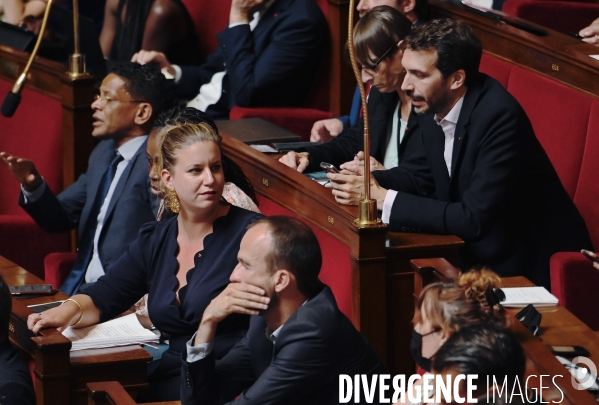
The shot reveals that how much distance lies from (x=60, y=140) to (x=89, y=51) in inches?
12.5

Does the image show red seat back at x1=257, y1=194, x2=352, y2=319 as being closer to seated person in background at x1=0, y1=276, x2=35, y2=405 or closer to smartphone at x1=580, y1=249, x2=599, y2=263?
smartphone at x1=580, y1=249, x2=599, y2=263

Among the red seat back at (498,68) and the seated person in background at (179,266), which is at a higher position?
the red seat back at (498,68)

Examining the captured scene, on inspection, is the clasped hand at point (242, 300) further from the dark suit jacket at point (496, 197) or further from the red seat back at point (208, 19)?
the red seat back at point (208, 19)

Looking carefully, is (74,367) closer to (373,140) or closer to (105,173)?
(105,173)

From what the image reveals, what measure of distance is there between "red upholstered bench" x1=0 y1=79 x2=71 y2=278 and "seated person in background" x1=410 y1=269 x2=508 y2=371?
179cm

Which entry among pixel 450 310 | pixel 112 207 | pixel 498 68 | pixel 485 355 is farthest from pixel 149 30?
pixel 485 355

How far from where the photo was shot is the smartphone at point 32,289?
2338 millimetres

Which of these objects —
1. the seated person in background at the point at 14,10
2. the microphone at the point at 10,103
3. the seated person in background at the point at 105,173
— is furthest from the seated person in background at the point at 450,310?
the seated person in background at the point at 14,10

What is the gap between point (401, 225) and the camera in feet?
7.57

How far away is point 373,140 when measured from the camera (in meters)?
2.77

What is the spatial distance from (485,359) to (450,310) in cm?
20

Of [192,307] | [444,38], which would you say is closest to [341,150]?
[444,38]

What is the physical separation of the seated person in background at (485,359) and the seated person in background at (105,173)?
148 cm

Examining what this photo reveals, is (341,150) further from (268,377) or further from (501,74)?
(268,377)
